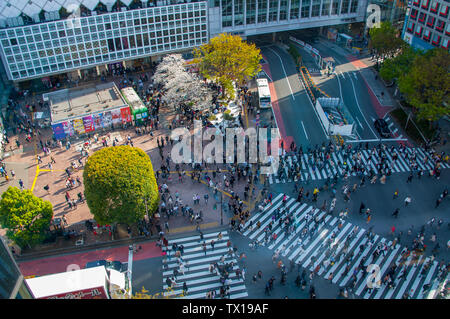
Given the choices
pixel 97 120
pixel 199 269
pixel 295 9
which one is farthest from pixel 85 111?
pixel 295 9

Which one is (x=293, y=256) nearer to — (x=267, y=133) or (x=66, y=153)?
(x=267, y=133)

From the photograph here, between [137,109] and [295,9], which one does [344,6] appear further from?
[137,109]

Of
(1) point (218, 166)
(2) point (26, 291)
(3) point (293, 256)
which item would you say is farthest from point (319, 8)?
(2) point (26, 291)

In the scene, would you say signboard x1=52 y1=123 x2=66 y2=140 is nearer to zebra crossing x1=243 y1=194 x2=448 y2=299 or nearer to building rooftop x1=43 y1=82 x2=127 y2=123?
building rooftop x1=43 y1=82 x2=127 y2=123

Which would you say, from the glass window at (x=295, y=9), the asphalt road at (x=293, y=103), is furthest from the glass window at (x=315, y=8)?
the asphalt road at (x=293, y=103)

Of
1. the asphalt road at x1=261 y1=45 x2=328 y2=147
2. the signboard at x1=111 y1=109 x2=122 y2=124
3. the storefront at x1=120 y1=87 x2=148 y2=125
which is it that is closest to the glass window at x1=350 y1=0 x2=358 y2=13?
the asphalt road at x1=261 y1=45 x2=328 y2=147

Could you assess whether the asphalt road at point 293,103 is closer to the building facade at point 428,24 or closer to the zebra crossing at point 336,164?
the zebra crossing at point 336,164

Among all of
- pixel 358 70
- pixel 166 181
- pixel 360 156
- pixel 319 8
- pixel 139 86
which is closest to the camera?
pixel 166 181
